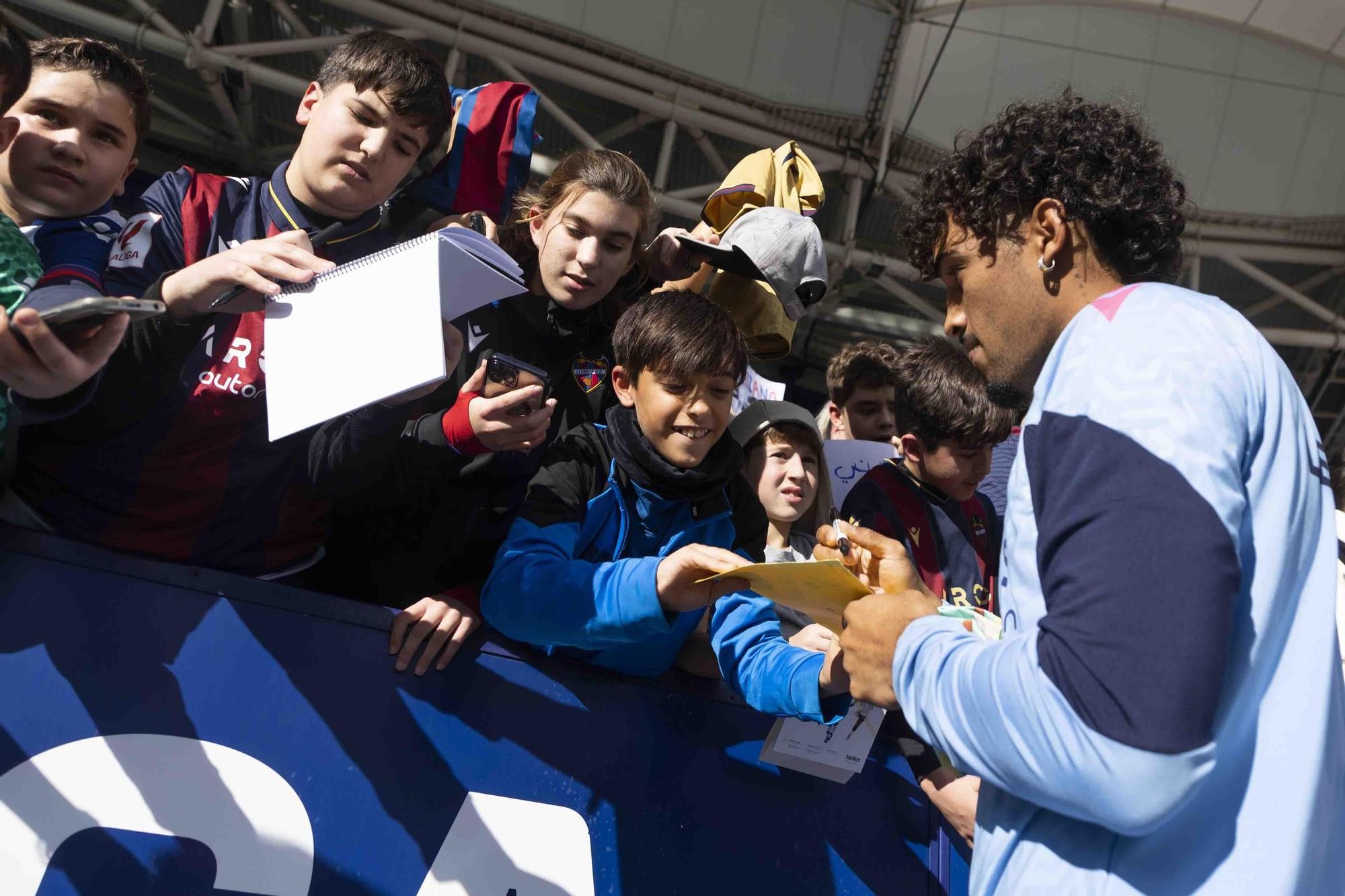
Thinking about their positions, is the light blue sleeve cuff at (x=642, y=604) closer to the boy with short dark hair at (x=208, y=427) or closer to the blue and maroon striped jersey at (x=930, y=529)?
the boy with short dark hair at (x=208, y=427)

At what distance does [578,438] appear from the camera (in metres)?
2.17

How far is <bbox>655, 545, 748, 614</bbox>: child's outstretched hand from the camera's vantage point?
1.68 metres

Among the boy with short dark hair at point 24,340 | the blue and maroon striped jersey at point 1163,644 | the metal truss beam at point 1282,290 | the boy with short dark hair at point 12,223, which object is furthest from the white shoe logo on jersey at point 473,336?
the metal truss beam at point 1282,290

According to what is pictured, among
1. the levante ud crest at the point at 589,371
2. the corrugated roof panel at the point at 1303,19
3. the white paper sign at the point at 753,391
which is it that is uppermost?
the corrugated roof panel at the point at 1303,19

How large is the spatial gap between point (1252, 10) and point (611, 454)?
1017 cm

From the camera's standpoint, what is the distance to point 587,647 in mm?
1860

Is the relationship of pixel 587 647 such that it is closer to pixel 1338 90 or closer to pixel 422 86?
pixel 422 86

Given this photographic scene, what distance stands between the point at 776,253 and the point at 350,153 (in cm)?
117

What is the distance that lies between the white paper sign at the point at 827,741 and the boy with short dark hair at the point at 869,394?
1.69 m

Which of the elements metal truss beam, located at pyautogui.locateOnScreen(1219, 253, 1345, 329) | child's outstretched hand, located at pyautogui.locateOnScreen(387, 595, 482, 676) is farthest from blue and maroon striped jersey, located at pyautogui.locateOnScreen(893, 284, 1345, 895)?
metal truss beam, located at pyautogui.locateOnScreen(1219, 253, 1345, 329)

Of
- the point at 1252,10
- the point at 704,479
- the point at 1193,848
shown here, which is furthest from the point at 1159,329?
the point at 1252,10

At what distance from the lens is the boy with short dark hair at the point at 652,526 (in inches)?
71.7

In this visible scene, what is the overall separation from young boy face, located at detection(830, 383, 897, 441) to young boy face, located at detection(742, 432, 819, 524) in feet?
3.26

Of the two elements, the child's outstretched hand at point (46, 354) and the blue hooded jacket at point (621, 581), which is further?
the blue hooded jacket at point (621, 581)
